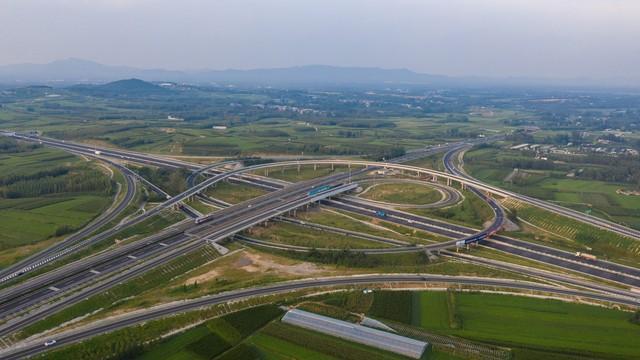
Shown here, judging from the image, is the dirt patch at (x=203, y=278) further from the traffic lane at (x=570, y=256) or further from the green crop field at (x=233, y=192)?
the traffic lane at (x=570, y=256)

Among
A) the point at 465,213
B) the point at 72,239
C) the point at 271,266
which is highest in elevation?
the point at 465,213

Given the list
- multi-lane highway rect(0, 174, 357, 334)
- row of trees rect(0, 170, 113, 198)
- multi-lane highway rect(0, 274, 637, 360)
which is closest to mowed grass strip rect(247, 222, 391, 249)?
multi-lane highway rect(0, 174, 357, 334)

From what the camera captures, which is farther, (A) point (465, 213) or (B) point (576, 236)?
(A) point (465, 213)

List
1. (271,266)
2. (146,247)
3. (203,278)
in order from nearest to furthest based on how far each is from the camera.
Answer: (203,278) < (271,266) < (146,247)

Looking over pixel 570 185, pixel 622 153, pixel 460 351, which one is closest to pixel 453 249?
pixel 460 351

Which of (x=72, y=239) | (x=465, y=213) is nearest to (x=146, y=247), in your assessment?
(x=72, y=239)

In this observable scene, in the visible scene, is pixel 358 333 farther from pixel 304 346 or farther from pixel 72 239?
pixel 72 239

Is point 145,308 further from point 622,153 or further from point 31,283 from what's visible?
point 622,153
